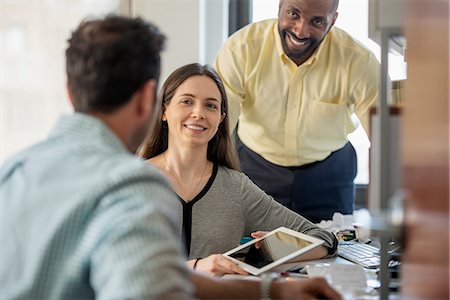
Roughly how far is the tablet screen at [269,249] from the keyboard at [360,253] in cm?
23

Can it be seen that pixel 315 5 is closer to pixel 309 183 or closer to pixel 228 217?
pixel 309 183

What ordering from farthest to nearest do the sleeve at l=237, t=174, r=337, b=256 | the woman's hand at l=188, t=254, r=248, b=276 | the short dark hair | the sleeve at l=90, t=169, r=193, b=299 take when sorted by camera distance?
the sleeve at l=237, t=174, r=337, b=256
the woman's hand at l=188, t=254, r=248, b=276
the short dark hair
the sleeve at l=90, t=169, r=193, b=299

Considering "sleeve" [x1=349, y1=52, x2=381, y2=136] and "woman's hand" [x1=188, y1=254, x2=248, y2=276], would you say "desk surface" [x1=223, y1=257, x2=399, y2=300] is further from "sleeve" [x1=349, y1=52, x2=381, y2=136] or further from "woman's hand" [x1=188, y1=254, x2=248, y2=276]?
"sleeve" [x1=349, y1=52, x2=381, y2=136]

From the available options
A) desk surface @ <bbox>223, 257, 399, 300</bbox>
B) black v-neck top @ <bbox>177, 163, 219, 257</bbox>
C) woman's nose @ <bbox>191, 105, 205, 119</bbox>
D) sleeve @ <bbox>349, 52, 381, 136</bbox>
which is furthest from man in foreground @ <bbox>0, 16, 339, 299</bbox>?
sleeve @ <bbox>349, 52, 381, 136</bbox>

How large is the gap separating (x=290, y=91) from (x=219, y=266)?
3.53ft

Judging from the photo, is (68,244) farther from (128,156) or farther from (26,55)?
(26,55)

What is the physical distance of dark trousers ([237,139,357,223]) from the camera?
2.78 metres

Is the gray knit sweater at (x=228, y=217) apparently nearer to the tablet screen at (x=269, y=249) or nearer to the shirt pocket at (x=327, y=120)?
the tablet screen at (x=269, y=249)

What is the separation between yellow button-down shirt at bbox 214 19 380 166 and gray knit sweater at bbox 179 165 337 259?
50 centimetres

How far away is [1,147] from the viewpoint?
3066 mm

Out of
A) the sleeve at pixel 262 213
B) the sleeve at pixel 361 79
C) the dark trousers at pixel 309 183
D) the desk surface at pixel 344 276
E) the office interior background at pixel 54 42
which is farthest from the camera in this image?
the office interior background at pixel 54 42

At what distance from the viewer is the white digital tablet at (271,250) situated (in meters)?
1.80

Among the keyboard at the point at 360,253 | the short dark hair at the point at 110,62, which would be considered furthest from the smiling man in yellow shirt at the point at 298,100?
the short dark hair at the point at 110,62

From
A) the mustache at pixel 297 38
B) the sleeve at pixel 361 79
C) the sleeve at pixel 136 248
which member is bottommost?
the sleeve at pixel 136 248
